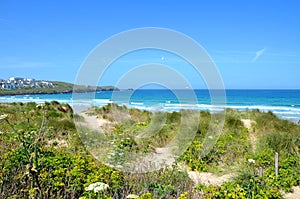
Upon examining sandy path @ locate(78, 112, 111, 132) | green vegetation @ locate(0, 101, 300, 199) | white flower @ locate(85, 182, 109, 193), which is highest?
white flower @ locate(85, 182, 109, 193)

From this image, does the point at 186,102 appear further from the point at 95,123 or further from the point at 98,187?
the point at 98,187

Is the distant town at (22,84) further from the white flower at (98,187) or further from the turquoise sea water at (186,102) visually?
the white flower at (98,187)

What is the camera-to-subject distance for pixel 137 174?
521 cm

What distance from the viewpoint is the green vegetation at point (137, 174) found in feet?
12.4

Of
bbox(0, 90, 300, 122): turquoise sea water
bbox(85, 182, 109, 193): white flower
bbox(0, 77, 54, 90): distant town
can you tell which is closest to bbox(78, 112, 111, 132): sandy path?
bbox(0, 90, 300, 122): turquoise sea water

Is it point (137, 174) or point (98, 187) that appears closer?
point (98, 187)

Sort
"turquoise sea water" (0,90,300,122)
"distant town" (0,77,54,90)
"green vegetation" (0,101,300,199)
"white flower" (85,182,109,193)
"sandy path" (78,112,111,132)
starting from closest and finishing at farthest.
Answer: "white flower" (85,182,109,193), "green vegetation" (0,101,300,199), "turquoise sea water" (0,90,300,122), "sandy path" (78,112,111,132), "distant town" (0,77,54,90)

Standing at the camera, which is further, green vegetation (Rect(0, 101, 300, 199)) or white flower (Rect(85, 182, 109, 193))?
green vegetation (Rect(0, 101, 300, 199))

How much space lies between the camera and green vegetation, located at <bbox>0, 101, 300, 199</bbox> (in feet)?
12.4

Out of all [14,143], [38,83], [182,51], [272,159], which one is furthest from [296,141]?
[38,83]

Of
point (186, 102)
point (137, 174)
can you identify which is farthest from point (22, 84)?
point (137, 174)

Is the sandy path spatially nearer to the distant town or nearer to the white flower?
the white flower

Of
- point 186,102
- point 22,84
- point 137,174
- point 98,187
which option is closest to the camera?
point 98,187

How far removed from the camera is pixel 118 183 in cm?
441
